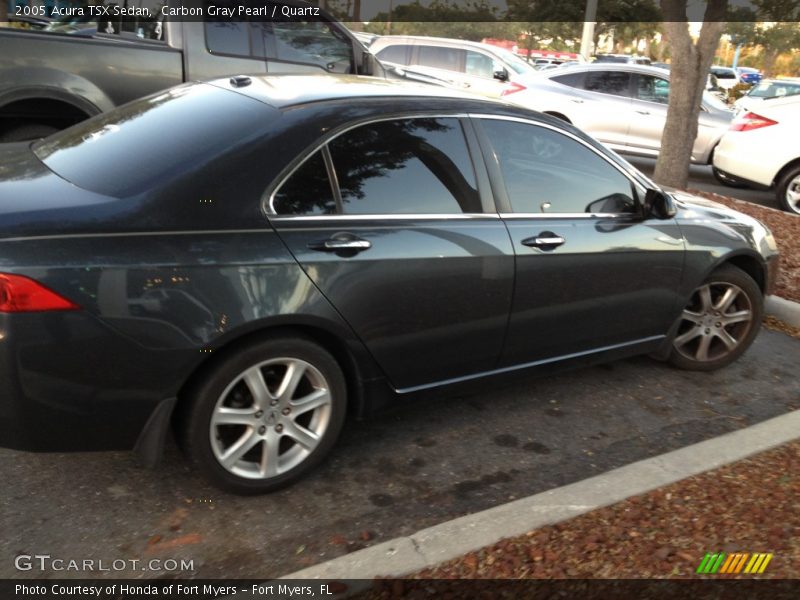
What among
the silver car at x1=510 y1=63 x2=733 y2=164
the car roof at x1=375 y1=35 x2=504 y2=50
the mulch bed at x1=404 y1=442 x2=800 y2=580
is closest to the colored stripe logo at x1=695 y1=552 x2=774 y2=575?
the mulch bed at x1=404 y1=442 x2=800 y2=580

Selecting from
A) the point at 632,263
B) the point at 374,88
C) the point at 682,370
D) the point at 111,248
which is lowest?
the point at 682,370

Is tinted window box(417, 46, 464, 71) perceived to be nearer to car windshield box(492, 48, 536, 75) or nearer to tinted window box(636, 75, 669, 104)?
car windshield box(492, 48, 536, 75)

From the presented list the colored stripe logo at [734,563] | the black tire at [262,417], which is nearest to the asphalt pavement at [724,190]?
the colored stripe logo at [734,563]

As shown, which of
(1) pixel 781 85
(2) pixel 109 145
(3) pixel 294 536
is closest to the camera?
(3) pixel 294 536

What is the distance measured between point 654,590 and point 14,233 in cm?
→ 253

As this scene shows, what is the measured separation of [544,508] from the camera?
3070 millimetres

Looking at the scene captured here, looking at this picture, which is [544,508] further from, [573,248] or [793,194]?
[793,194]

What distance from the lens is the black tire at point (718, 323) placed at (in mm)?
4598

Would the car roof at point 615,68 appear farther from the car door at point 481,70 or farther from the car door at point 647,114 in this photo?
the car door at point 481,70

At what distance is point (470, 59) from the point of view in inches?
571

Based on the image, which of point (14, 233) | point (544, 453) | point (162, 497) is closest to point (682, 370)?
point (544, 453)

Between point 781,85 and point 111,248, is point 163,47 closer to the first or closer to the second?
point 111,248

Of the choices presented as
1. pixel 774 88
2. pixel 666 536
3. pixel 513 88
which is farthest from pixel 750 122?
pixel 774 88

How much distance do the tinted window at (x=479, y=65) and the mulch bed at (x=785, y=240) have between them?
19.6 ft
